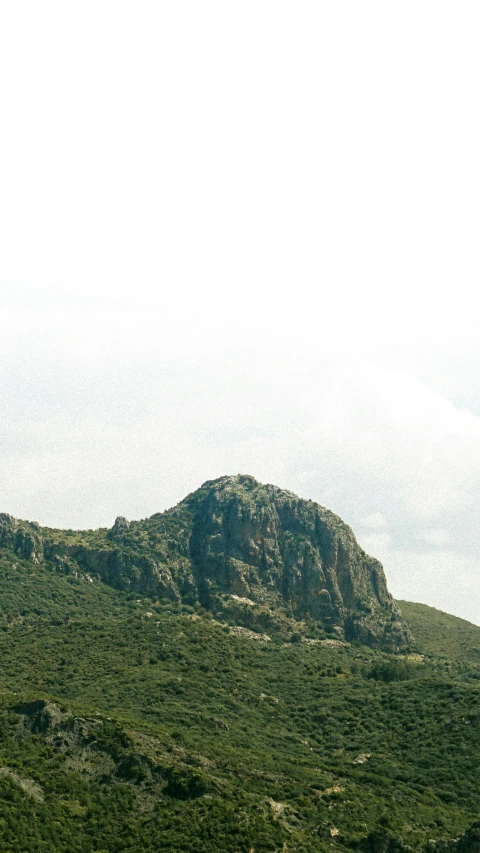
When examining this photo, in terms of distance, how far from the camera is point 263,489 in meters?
166

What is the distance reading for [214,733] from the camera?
89812 millimetres

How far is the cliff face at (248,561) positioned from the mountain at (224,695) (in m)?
0.35

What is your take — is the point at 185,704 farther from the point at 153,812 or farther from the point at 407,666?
the point at 407,666

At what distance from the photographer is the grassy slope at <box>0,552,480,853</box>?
67000 mm

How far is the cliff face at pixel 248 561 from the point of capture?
5797 inches

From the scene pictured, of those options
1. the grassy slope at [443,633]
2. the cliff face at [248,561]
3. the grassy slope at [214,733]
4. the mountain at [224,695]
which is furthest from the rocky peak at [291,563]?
the grassy slope at [214,733]

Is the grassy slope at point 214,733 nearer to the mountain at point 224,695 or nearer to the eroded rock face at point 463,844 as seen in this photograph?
the mountain at point 224,695

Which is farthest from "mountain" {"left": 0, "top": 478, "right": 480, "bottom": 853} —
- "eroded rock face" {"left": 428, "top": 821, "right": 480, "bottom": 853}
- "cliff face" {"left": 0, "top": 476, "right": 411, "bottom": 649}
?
"cliff face" {"left": 0, "top": 476, "right": 411, "bottom": 649}

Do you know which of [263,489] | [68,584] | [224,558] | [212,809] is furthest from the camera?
[263,489]

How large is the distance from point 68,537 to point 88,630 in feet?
140

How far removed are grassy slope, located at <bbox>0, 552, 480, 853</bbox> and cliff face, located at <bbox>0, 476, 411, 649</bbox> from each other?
18.2 feet

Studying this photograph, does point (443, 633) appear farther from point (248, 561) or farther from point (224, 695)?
point (224, 695)

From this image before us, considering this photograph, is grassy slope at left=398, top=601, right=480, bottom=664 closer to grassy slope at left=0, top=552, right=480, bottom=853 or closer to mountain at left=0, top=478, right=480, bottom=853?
mountain at left=0, top=478, right=480, bottom=853

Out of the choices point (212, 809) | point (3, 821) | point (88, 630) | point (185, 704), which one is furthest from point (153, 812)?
point (88, 630)
